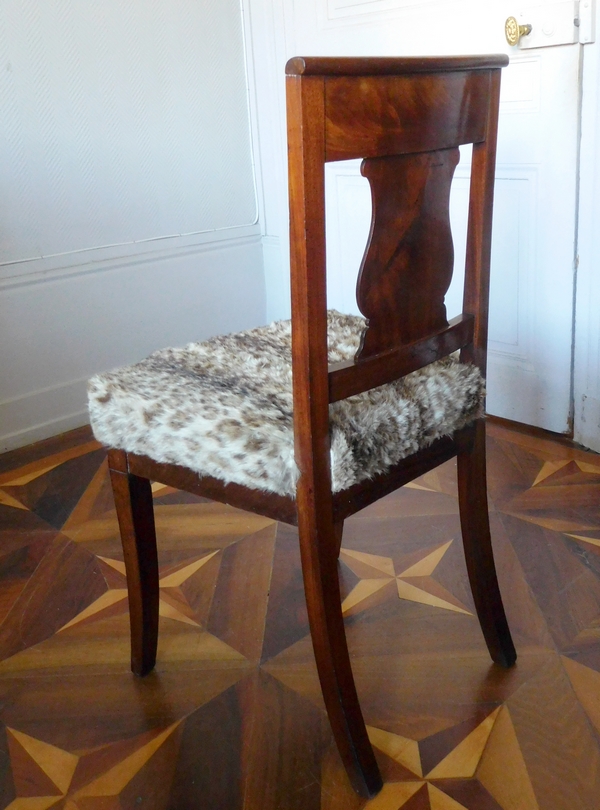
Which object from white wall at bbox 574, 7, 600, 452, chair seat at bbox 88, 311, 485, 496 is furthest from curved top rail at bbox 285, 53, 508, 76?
white wall at bbox 574, 7, 600, 452

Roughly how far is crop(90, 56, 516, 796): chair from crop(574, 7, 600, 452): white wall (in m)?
0.87

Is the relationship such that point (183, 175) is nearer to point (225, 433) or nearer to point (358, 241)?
point (358, 241)

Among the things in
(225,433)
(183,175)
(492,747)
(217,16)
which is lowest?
(492,747)

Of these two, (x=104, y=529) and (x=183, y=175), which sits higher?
(x=183, y=175)

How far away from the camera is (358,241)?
2.20 m

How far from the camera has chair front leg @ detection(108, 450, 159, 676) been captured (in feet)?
3.24

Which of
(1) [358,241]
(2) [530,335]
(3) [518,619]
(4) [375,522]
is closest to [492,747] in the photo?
(3) [518,619]

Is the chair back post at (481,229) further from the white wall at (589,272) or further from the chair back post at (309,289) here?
the white wall at (589,272)

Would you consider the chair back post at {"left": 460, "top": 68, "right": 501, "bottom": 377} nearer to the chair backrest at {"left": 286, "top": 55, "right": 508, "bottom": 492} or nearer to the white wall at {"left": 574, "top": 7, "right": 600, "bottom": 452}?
the chair backrest at {"left": 286, "top": 55, "right": 508, "bottom": 492}

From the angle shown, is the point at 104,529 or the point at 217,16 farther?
the point at 217,16

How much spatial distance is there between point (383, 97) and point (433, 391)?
35 centimetres

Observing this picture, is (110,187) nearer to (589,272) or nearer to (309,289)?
(589,272)

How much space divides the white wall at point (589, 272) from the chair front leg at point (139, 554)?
1.19m

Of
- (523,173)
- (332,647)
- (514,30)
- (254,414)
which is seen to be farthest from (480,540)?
(514,30)
